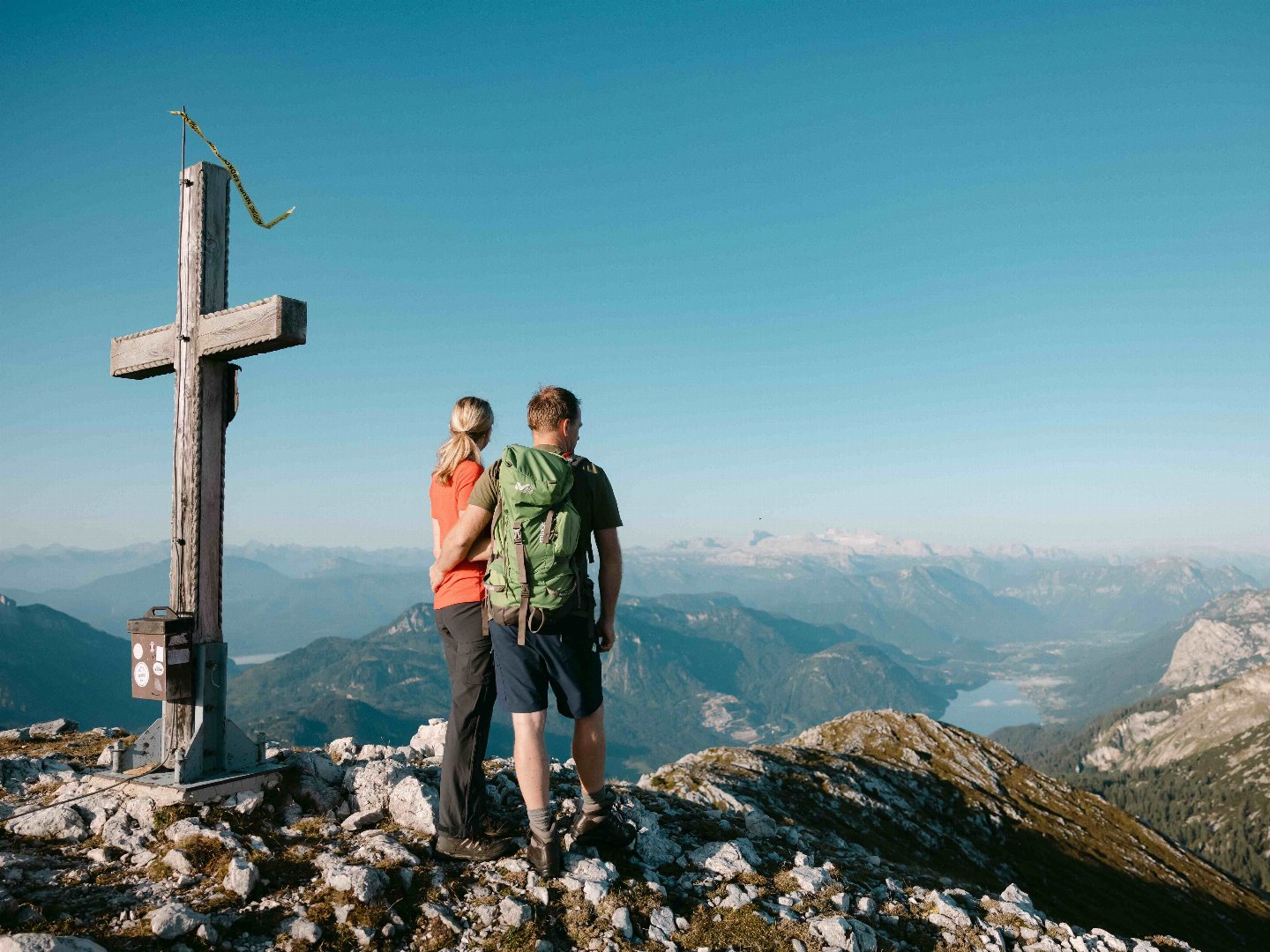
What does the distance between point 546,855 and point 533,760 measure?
0.99m

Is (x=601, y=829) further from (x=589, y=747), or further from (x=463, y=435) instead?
(x=463, y=435)

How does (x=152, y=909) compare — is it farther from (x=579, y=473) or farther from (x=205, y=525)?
(x=579, y=473)

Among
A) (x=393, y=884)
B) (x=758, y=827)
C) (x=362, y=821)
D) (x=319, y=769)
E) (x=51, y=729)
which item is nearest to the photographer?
(x=393, y=884)

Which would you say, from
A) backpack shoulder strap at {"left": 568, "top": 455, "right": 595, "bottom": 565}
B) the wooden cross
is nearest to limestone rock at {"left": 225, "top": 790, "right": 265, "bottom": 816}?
the wooden cross

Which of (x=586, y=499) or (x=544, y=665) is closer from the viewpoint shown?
(x=544, y=665)

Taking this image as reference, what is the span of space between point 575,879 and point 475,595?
2973 mm

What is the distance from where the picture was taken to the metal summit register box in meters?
7.75

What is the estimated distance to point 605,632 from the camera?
24.1ft

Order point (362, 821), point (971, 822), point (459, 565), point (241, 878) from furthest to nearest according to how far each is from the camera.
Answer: point (971, 822), point (362, 821), point (459, 565), point (241, 878)

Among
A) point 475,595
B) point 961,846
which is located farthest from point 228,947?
point 961,846

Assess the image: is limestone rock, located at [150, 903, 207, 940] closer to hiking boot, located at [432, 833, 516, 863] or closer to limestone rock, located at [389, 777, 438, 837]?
hiking boot, located at [432, 833, 516, 863]

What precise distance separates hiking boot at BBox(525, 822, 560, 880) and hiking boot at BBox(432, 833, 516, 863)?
1.20 feet

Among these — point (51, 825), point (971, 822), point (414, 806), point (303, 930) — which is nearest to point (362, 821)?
point (414, 806)

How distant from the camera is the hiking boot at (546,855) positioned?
22.9 ft
